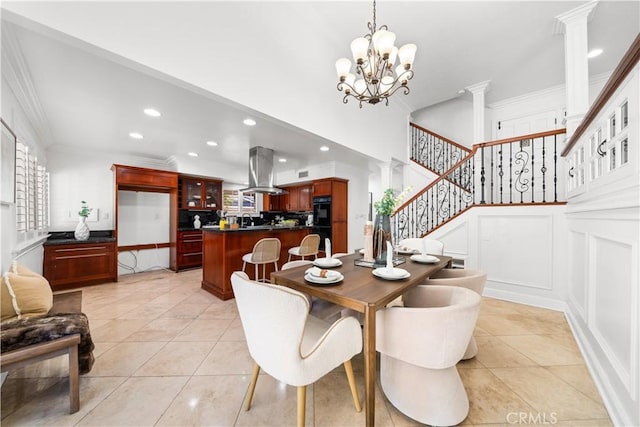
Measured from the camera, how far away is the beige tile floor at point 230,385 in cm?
134

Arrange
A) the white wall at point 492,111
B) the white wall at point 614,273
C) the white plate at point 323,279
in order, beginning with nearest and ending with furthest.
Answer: the white wall at point 614,273 < the white plate at point 323,279 < the white wall at point 492,111

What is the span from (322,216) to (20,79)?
190 inches

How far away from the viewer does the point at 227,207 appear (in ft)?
20.9

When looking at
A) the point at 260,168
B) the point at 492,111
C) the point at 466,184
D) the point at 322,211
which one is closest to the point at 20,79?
the point at 260,168

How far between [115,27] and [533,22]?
4.38 meters

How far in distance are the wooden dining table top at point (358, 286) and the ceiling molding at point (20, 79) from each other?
2.68m

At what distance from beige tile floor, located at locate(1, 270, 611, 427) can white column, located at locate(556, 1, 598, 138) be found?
244 centimetres

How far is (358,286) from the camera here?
1422 mm

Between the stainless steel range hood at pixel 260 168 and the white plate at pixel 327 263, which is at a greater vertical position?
the stainless steel range hood at pixel 260 168

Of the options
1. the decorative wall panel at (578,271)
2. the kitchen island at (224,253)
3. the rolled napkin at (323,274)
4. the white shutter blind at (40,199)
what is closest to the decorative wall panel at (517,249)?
the decorative wall panel at (578,271)

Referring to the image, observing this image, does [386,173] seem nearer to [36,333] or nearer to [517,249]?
[517,249]

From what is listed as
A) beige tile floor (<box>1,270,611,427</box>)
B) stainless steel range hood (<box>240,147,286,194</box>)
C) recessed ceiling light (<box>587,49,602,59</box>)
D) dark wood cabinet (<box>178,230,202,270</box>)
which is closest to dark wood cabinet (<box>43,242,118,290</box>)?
dark wood cabinet (<box>178,230,202,270</box>)

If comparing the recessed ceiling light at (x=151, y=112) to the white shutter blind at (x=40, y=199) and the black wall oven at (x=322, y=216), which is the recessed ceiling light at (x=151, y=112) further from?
the black wall oven at (x=322, y=216)

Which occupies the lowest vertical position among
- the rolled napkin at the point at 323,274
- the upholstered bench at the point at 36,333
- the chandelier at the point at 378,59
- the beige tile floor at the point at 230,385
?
the beige tile floor at the point at 230,385
